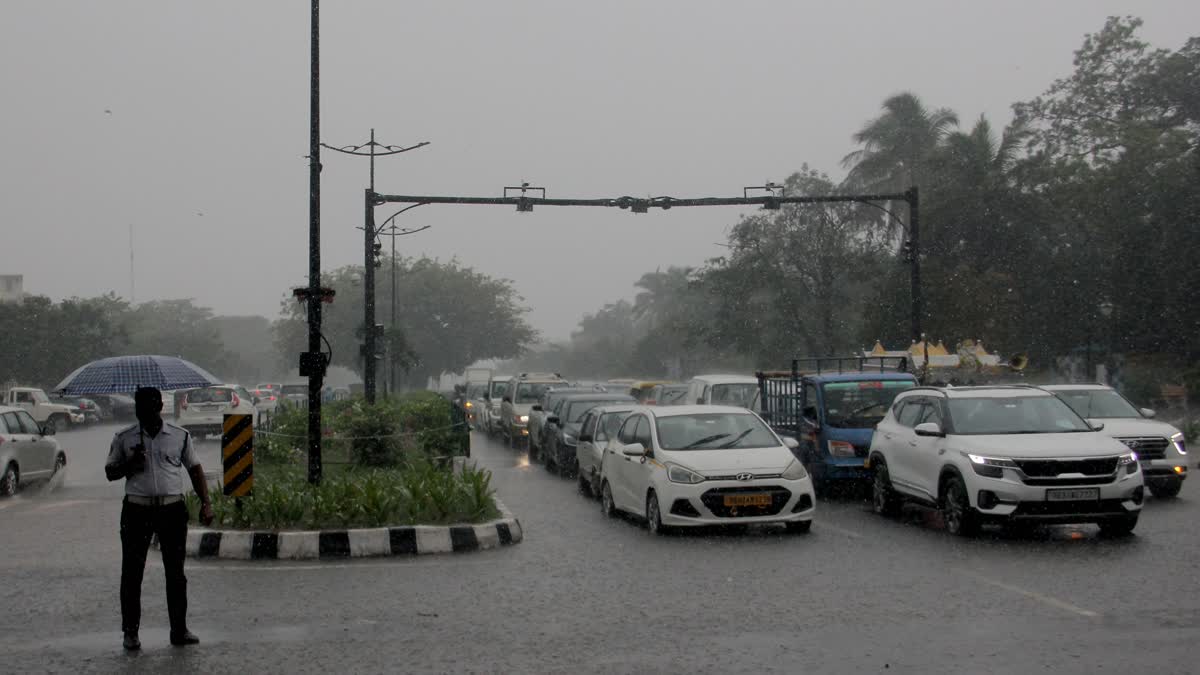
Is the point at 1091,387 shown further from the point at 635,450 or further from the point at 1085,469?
the point at 635,450

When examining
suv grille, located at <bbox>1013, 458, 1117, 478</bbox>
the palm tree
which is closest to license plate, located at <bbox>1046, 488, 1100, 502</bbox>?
suv grille, located at <bbox>1013, 458, 1117, 478</bbox>

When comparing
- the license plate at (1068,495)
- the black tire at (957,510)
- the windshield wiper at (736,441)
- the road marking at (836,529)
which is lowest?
the road marking at (836,529)

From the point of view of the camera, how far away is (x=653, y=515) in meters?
13.7

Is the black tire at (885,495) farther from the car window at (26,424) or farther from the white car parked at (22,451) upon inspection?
the car window at (26,424)

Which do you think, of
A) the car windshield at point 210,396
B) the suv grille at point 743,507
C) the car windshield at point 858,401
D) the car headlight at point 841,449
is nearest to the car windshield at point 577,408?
the car windshield at point 858,401

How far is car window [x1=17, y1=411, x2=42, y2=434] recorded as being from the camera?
798 inches

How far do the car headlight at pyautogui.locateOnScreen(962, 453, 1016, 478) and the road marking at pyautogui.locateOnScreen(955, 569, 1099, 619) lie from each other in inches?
88.2

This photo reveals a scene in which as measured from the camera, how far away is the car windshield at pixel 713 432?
14.4m

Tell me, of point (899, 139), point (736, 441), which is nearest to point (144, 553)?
point (736, 441)

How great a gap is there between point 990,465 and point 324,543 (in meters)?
6.38

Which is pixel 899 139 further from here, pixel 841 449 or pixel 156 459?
pixel 156 459

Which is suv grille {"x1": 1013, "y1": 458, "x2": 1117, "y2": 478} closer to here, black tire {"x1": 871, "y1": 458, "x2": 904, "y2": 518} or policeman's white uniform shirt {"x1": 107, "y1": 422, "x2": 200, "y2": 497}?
black tire {"x1": 871, "y1": 458, "x2": 904, "y2": 518}

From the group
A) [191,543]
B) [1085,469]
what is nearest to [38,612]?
[191,543]

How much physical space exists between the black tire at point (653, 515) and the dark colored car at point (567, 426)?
868 cm
